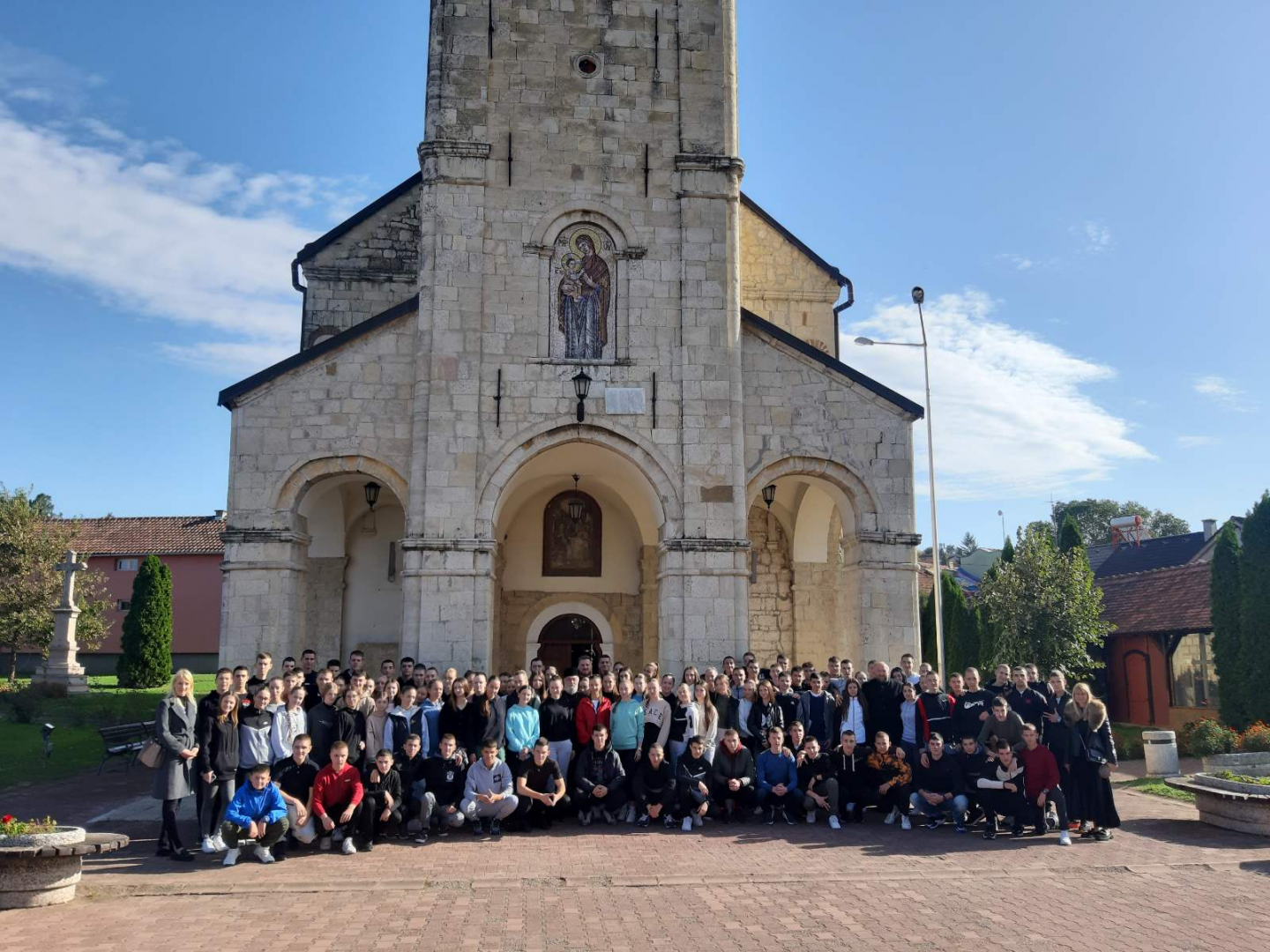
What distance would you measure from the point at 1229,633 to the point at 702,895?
57.4ft

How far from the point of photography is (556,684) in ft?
35.2

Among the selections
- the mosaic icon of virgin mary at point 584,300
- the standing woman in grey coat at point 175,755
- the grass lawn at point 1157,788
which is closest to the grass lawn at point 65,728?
the standing woman in grey coat at point 175,755

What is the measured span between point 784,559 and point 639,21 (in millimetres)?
9667

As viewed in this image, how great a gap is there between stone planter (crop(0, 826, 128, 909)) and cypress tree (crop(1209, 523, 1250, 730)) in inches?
809

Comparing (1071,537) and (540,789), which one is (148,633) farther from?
(1071,537)

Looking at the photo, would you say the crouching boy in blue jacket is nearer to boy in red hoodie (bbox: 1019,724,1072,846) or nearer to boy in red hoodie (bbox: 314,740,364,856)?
boy in red hoodie (bbox: 314,740,364,856)

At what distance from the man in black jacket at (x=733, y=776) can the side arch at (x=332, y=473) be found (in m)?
6.24

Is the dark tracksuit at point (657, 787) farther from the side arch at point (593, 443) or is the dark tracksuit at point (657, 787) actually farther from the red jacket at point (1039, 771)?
the side arch at point (593, 443)

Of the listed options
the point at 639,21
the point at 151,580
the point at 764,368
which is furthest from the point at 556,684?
the point at 151,580

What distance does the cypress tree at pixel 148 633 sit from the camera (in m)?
30.5

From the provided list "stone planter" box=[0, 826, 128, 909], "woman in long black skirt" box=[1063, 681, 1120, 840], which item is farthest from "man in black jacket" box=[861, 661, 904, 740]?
"stone planter" box=[0, 826, 128, 909]

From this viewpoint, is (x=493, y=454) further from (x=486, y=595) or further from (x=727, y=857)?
(x=727, y=857)

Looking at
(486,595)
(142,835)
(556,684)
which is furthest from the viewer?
(486,595)

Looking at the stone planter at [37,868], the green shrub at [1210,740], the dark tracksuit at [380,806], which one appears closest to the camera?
the stone planter at [37,868]
